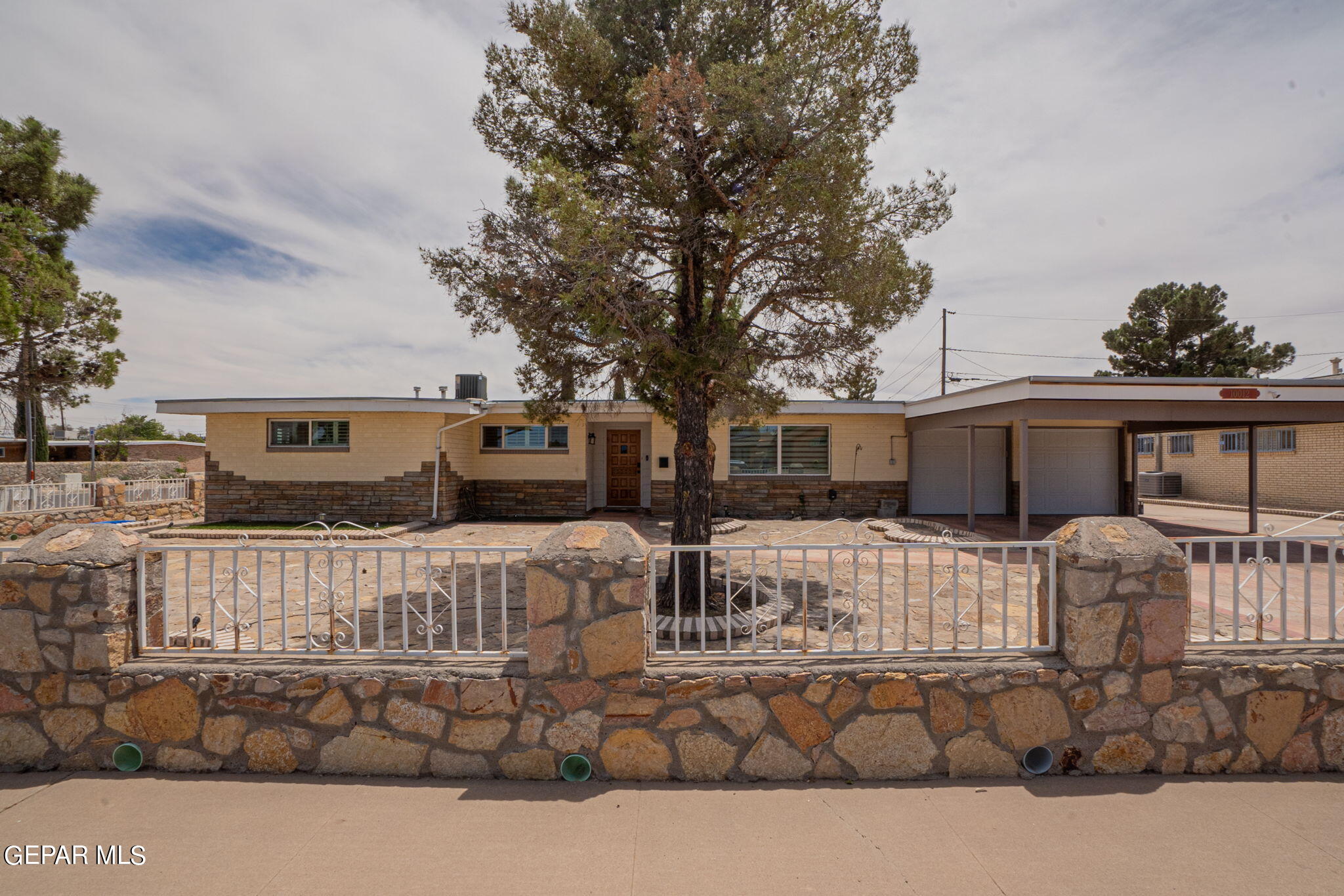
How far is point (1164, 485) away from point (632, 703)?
21.9m

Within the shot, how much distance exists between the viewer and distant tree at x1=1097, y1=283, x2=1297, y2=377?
2195cm

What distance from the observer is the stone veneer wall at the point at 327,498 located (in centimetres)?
1174

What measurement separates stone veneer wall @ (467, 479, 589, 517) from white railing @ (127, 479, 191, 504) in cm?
675

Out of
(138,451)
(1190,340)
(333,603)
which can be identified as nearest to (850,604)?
(333,603)

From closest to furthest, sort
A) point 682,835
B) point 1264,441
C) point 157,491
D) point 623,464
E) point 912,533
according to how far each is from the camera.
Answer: point 682,835 < point 912,533 < point 157,491 < point 623,464 < point 1264,441

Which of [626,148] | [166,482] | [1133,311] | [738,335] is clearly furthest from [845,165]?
[1133,311]

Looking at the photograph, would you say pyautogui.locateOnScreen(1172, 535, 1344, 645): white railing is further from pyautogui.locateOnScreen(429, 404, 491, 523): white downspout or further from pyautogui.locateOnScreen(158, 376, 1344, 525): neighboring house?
pyautogui.locateOnScreen(429, 404, 491, 523): white downspout

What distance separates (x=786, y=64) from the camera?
4172 millimetres

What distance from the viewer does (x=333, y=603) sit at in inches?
119

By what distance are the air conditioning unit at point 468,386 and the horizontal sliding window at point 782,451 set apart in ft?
18.9

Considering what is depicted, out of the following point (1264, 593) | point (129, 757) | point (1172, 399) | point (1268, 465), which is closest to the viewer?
point (129, 757)

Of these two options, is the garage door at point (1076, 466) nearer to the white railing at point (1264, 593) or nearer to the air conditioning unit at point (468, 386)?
the white railing at point (1264, 593)

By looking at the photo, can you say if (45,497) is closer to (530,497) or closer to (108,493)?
(108,493)

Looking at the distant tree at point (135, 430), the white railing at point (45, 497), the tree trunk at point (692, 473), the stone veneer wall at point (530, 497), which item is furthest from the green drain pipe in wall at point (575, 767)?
the distant tree at point (135, 430)
